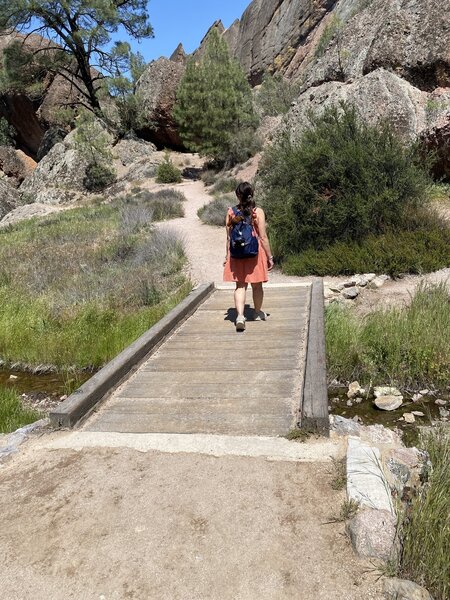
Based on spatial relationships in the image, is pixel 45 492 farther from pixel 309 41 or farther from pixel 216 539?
pixel 309 41

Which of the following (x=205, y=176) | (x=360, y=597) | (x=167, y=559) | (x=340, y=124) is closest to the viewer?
(x=360, y=597)

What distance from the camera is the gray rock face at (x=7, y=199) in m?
28.3

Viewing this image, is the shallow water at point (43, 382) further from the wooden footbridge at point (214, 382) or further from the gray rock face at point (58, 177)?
the gray rock face at point (58, 177)

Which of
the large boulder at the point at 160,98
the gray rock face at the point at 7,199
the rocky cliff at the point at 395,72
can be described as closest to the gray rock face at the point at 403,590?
the rocky cliff at the point at 395,72

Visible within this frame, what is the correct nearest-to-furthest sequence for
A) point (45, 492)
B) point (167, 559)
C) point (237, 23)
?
point (167, 559) → point (45, 492) → point (237, 23)

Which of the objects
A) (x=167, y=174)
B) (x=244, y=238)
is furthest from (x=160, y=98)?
(x=244, y=238)

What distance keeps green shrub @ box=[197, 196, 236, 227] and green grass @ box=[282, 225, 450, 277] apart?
22.7 feet

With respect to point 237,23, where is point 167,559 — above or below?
below

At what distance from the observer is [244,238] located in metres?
5.33

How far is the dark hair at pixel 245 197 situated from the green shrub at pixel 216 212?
11.1 metres

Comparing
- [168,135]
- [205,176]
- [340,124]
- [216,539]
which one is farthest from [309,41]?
[216,539]

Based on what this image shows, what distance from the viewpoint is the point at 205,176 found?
2812 centimetres

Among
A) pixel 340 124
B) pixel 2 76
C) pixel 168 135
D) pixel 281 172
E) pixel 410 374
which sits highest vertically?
pixel 2 76

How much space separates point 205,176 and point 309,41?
114 feet
